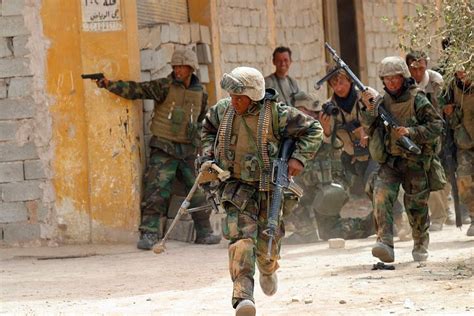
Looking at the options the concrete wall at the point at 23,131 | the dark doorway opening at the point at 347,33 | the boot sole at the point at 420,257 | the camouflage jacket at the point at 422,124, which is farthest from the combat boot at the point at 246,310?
the dark doorway opening at the point at 347,33

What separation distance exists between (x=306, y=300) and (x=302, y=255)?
3292 millimetres

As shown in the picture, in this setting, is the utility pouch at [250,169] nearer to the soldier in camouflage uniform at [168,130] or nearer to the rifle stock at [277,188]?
the rifle stock at [277,188]

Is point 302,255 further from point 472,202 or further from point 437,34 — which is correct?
point 437,34

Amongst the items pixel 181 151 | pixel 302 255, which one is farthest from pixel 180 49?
pixel 302 255

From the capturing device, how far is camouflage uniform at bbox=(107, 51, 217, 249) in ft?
41.9

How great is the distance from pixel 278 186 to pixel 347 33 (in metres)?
11.2

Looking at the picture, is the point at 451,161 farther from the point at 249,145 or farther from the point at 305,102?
the point at 249,145

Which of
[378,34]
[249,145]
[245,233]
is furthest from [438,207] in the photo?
[245,233]

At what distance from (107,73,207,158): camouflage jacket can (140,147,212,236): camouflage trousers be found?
7 centimetres

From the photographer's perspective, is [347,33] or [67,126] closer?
[67,126]

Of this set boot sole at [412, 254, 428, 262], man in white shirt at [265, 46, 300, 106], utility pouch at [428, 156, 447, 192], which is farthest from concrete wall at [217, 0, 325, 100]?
boot sole at [412, 254, 428, 262]

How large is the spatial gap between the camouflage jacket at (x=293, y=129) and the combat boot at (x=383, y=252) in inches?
80.6

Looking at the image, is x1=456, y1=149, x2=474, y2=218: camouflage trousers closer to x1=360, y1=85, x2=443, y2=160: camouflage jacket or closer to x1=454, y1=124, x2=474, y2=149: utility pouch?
x1=454, y1=124, x2=474, y2=149: utility pouch

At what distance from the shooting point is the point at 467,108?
1211cm
